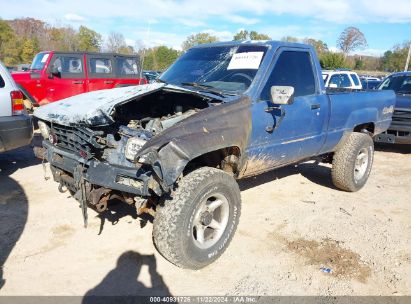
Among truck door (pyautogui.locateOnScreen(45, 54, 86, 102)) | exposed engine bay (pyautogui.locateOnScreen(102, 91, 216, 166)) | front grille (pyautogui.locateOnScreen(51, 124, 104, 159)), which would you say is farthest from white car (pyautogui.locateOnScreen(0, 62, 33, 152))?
truck door (pyautogui.locateOnScreen(45, 54, 86, 102))

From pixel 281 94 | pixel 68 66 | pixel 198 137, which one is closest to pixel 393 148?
pixel 281 94

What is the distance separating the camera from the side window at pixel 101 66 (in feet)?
35.2

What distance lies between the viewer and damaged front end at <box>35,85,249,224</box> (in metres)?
2.89

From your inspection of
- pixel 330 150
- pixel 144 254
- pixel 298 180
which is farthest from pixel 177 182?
pixel 298 180

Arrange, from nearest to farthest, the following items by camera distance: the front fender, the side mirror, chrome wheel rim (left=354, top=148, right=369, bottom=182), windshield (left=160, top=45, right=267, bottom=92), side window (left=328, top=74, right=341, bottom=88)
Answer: the front fender, the side mirror, windshield (left=160, top=45, right=267, bottom=92), chrome wheel rim (left=354, top=148, right=369, bottom=182), side window (left=328, top=74, right=341, bottom=88)

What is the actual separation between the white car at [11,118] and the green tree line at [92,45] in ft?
65.3

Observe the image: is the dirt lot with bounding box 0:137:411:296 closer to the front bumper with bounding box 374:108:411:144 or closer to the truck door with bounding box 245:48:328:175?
the truck door with bounding box 245:48:328:175

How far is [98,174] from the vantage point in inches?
126

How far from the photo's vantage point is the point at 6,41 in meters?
40.9

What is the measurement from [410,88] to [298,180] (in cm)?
481

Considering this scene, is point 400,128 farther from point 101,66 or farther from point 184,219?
point 101,66

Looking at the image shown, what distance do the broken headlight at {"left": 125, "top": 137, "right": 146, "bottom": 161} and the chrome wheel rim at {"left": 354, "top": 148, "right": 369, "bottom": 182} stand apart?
12.1 feet

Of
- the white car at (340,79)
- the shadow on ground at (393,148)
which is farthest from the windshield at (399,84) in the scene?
the white car at (340,79)

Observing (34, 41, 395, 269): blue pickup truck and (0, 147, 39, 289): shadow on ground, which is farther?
(0, 147, 39, 289): shadow on ground
